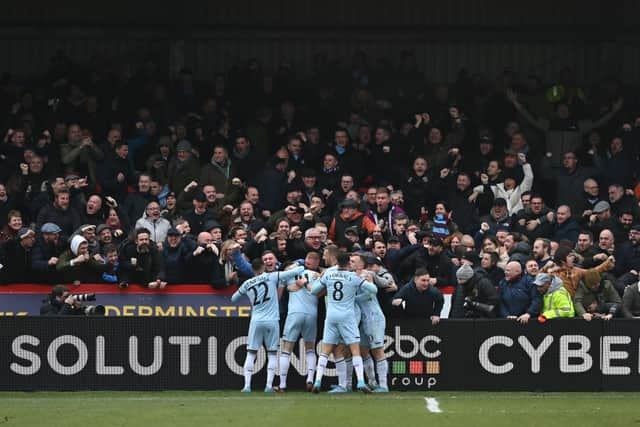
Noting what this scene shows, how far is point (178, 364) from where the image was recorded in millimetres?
18484

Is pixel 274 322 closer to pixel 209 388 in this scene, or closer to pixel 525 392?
pixel 209 388

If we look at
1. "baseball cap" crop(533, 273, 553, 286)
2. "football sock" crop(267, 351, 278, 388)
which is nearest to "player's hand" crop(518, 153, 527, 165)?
"baseball cap" crop(533, 273, 553, 286)

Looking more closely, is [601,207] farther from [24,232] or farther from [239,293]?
[24,232]

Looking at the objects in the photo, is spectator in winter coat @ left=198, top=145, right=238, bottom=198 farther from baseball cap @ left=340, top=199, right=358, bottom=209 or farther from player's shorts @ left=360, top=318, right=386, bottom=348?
player's shorts @ left=360, top=318, right=386, bottom=348

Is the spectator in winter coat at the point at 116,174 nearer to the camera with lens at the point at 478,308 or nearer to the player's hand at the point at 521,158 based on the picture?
the player's hand at the point at 521,158

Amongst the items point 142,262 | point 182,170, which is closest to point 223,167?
point 182,170

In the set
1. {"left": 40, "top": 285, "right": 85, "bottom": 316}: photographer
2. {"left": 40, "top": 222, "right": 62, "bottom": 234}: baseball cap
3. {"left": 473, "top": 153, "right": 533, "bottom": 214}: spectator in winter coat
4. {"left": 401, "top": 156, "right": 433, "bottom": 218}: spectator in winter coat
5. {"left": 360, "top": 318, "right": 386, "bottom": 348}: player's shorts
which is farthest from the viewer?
{"left": 473, "top": 153, "right": 533, "bottom": 214}: spectator in winter coat

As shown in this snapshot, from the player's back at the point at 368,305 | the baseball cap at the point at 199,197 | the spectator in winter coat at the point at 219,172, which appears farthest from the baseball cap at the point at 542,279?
the spectator in winter coat at the point at 219,172

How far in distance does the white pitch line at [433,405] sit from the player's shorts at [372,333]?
998mm

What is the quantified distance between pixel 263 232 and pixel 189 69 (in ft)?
26.9

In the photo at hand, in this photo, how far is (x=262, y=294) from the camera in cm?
1808

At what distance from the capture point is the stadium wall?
18.4 m

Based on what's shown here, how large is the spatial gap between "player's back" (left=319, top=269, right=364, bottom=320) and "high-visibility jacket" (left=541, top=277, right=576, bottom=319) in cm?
267

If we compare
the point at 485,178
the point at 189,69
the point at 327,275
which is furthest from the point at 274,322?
the point at 189,69
